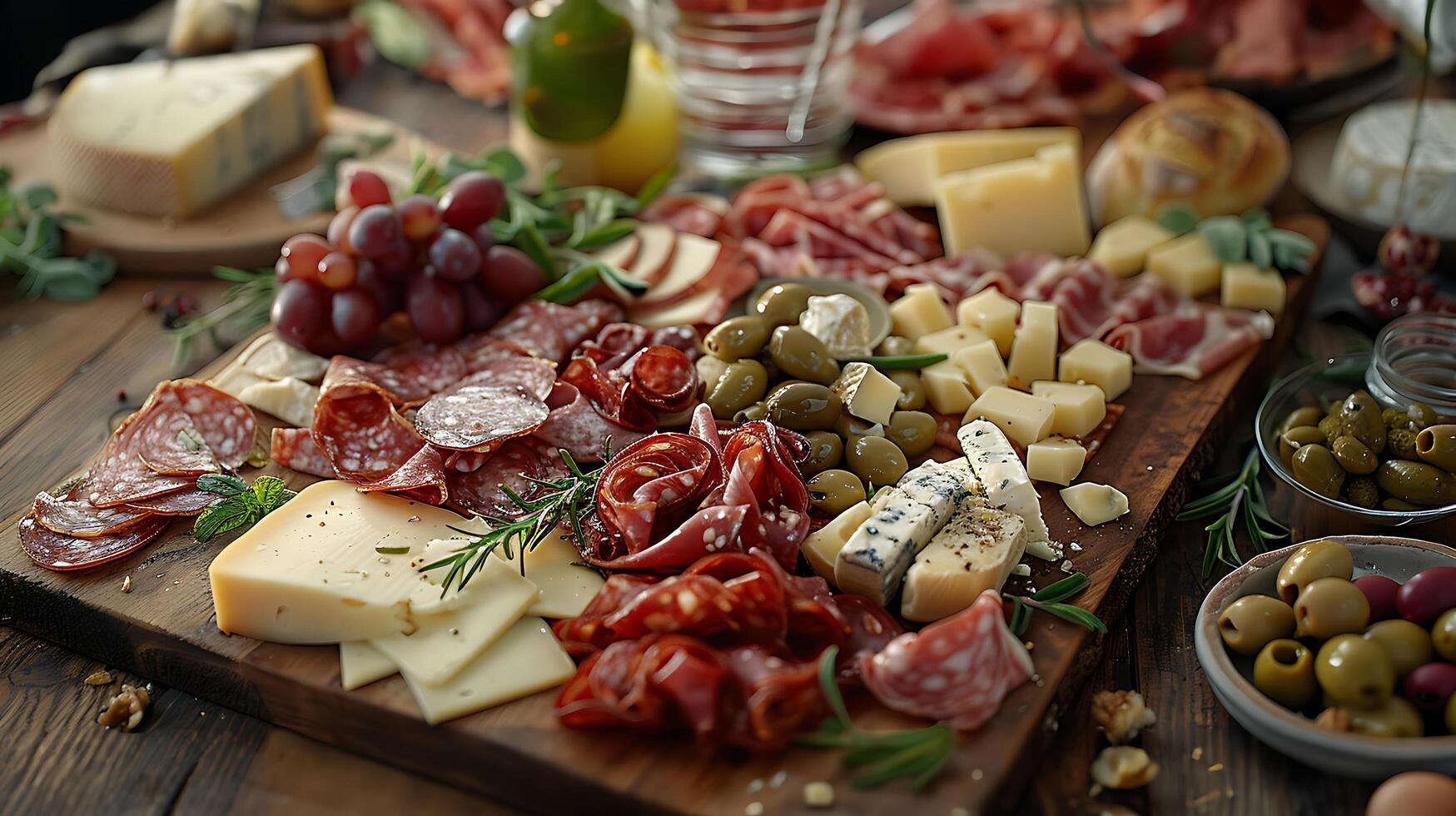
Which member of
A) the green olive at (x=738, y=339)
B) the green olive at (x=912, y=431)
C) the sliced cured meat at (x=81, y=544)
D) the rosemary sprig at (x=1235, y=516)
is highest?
the green olive at (x=738, y=339)

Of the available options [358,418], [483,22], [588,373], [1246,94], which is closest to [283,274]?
[358,418]

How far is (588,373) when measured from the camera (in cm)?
161

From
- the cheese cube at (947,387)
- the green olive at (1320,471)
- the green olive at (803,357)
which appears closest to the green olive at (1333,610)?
the green olive at (1320,471)

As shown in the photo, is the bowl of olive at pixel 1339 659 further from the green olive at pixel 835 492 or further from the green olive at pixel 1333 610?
the green olive at pixel 835 492

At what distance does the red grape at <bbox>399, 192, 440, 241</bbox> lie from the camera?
5.59 ft

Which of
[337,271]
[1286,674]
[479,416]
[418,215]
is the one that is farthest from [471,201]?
[1286,674]

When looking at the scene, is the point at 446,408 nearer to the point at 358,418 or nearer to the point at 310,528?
the point at 358,418

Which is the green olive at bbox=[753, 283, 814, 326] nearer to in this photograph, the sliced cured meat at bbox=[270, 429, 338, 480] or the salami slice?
the salami slice

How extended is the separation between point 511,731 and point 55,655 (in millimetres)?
636

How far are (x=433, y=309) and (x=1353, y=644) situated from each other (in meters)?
1.25

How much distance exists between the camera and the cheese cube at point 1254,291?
Answer: 185cm

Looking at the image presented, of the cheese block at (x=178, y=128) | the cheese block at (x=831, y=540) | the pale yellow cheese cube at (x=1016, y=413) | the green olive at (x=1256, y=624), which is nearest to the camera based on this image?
the green olive at (x=1256, y=624)

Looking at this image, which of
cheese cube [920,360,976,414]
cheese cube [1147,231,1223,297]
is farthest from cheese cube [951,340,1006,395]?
cheese cube [1147,231,1223,297]

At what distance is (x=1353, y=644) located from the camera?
1168 millimetres
